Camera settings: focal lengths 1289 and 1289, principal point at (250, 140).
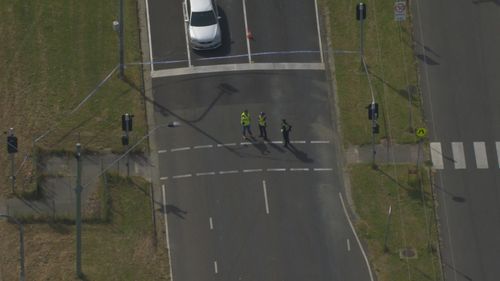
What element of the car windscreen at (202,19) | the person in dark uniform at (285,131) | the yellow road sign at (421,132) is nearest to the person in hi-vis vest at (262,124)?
the person in dark uniform at (285,131)

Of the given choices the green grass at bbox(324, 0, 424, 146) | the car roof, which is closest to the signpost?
the green grass at bbox(324, 0, 424, 146)

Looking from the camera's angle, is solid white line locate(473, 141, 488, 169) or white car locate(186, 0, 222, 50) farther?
white car locate(186, 0, 222, 50)

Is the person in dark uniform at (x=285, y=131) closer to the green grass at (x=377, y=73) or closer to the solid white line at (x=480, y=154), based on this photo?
the green grass at (x=377, y=73)

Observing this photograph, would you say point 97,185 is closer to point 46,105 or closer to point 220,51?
point 46,105

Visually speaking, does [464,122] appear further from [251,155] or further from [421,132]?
[251,155]

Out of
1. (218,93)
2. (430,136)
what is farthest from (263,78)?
(430,136)

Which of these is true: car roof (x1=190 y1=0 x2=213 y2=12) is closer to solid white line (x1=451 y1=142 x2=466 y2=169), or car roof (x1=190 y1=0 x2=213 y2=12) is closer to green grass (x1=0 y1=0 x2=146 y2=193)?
green grass (x1=0 y1=0 x2=146 y2=193)
